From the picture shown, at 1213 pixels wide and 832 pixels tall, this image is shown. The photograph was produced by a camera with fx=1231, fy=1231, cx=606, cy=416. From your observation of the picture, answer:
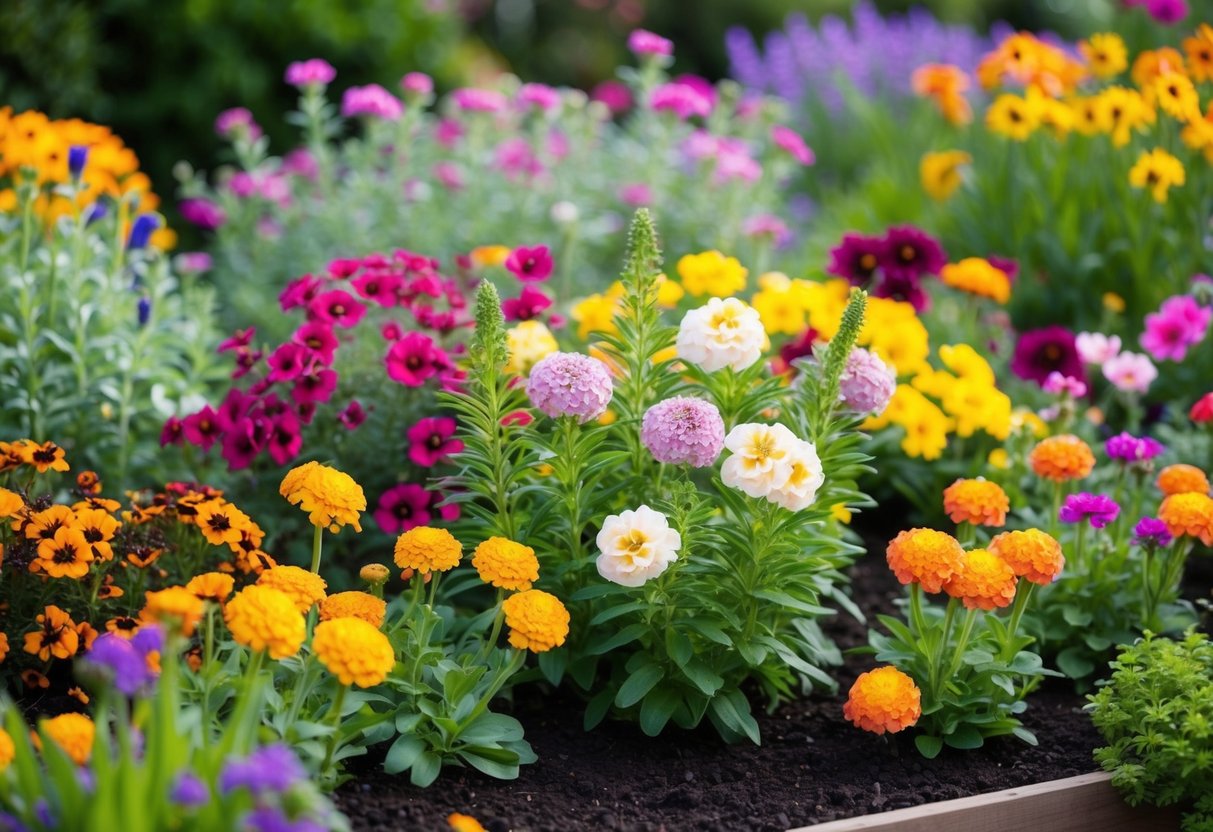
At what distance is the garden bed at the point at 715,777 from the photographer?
2.39 metres

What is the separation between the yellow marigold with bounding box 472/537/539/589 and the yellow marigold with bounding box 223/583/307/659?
43cm

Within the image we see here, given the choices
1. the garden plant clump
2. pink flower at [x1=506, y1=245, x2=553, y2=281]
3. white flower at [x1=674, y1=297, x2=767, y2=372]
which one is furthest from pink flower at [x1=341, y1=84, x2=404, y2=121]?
white flower at [x1=674, y1=297, x2=767, y2=372]

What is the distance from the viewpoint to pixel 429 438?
3023 mm

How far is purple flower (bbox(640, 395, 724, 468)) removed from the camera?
2.39m

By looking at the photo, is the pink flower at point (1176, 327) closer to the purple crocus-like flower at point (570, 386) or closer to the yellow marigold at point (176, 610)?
the purple crocus-like flower at point (570, 386)

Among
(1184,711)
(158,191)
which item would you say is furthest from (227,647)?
(158,191)

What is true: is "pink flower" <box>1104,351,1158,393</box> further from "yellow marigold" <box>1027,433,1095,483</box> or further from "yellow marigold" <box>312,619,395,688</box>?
"yellow marigold" <box>312,619,395,688</box>

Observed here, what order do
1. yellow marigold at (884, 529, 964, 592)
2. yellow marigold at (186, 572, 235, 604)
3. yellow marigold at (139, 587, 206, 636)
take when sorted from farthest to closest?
yellow marigold at (884, 529, 964, 592) < yellow marigold at (186, 572, 235, 604) < yellow marigold at (139, 587, 206, 636)

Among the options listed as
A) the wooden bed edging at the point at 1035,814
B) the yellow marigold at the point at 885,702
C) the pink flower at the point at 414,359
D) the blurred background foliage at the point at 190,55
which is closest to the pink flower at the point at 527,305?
the pink flower at the point at 414,359

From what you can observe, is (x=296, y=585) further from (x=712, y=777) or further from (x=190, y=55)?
(x=190, y=55)

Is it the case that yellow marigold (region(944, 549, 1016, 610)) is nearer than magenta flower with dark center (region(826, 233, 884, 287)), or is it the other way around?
yellow marigold (region(944, 549, 1016, 610))

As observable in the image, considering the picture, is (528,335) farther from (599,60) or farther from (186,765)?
(599,60)

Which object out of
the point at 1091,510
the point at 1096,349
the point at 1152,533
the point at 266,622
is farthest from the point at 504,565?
the point at 1096,349

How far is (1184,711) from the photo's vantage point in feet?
8.38
